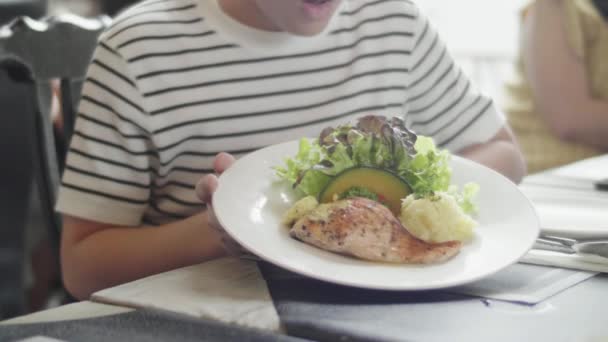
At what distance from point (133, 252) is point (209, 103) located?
246mm

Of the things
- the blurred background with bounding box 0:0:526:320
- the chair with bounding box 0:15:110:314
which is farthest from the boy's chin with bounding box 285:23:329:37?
the blurred background with bounding box 0:0:526:320

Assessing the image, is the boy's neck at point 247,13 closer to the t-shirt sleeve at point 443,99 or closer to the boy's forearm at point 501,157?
the t-shirt sleeve at point 443,99

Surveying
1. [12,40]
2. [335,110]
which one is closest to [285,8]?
[335,110]

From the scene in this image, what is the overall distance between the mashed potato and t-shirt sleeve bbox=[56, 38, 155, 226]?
46cm

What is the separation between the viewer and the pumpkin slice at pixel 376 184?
95 cm

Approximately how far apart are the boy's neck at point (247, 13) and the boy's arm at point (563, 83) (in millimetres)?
1164

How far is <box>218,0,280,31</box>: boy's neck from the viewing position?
1300mm

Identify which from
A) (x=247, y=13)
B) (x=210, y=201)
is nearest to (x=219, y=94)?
(x=247, y=13)

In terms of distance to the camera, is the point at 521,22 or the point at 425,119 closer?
the point at 425,119

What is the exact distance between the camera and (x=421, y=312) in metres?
0.81

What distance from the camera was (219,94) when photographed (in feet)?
4.22

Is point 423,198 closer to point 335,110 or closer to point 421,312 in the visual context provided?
point 421,312

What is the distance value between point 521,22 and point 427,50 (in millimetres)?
1148

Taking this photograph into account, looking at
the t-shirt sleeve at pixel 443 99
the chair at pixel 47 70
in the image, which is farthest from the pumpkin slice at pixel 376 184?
the chair at pixel 47 70
